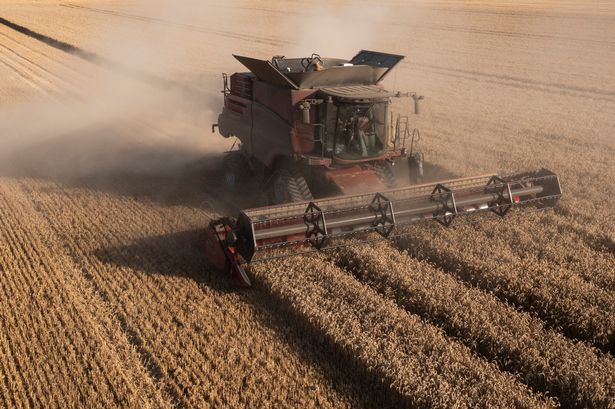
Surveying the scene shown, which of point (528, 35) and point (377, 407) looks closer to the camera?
point (377, 407)

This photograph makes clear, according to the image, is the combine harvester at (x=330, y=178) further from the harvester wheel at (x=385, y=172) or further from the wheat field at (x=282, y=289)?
the wheat field at (x=282, y=289)

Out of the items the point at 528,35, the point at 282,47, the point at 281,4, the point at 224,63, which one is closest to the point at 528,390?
the point at 224,63

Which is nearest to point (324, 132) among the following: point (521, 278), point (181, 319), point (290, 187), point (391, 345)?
point (290, 187)

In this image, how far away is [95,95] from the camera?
61.7ft

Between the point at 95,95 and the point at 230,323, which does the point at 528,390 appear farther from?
the point at 95,95

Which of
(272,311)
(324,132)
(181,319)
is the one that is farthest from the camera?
(324,132)

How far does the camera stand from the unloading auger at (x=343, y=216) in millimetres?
6430

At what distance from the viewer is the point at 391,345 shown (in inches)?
203

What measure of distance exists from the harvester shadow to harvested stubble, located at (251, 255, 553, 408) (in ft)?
0.18

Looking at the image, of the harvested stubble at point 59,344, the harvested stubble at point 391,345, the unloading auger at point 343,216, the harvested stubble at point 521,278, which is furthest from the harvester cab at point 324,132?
the harvested stubble at point 59,344

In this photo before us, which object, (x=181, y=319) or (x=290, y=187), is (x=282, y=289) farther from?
(x=290, y=187)

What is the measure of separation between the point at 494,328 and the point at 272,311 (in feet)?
7.64

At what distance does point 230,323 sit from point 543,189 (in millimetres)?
5576

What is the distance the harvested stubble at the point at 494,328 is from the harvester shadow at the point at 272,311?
112 centimetres
